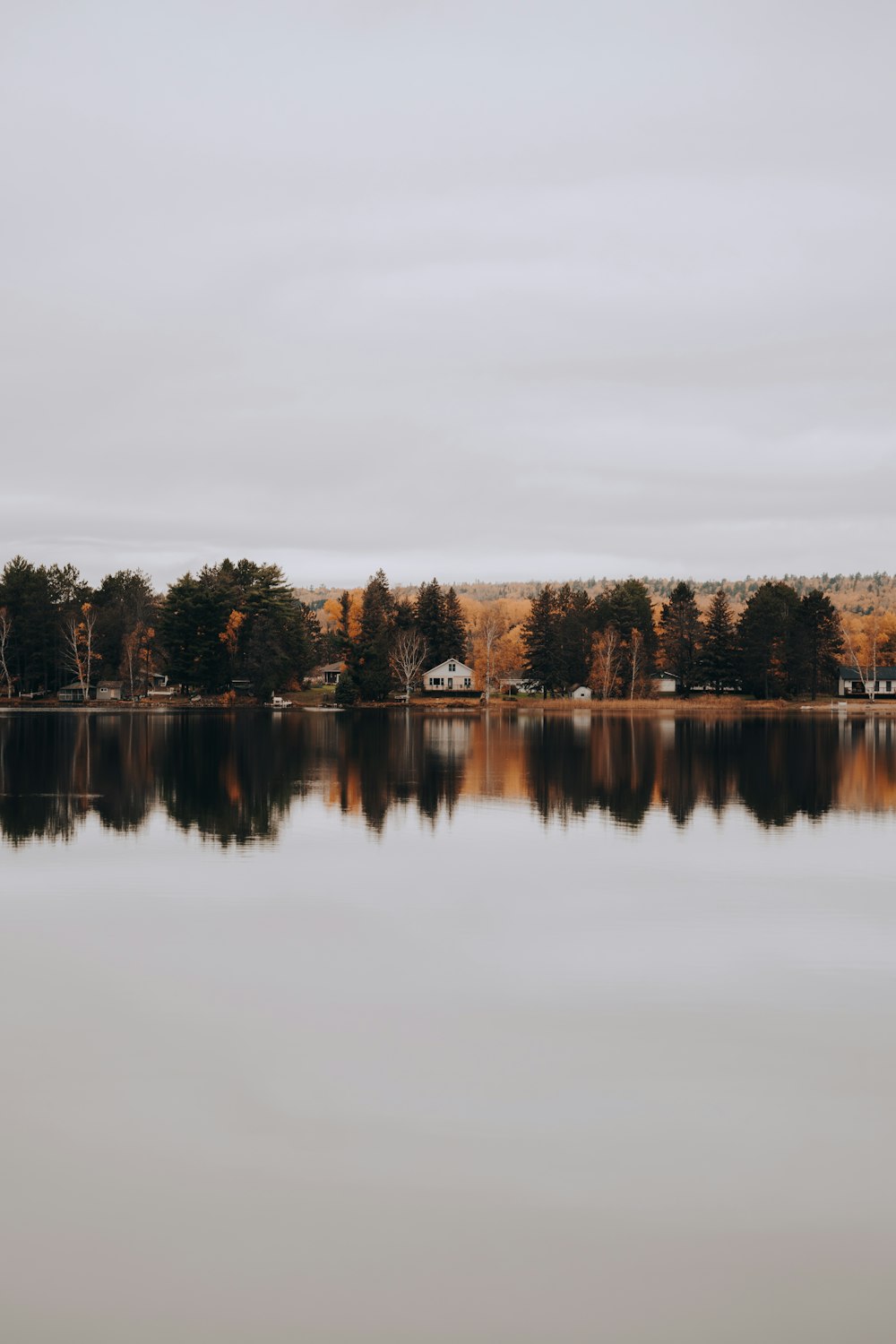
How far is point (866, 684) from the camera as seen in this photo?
388ft

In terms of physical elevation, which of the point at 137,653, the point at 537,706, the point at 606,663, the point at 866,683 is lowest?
the point at 537,706

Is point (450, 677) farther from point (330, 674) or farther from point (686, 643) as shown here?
point (686, 643)

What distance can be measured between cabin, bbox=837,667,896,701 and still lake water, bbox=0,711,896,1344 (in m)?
106

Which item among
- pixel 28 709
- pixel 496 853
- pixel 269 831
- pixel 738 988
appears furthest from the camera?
pixel 28 709

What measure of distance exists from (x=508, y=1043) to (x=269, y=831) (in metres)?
13.4

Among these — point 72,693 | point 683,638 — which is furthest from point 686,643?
point 72,693

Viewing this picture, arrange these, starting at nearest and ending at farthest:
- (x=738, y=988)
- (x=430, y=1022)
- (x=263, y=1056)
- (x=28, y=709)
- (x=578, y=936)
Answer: (x=263, y=1056)
(x=430, y=1022)
(x=738, y=988)
(x=578, y=936)
(x=28, y=709)

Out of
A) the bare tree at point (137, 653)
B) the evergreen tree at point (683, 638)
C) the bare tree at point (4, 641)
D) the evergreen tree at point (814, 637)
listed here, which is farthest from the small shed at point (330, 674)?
the evergreen tree at point (814, 637)

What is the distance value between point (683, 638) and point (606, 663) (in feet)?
30.6

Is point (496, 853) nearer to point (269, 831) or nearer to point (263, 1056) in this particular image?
point (269, 831)

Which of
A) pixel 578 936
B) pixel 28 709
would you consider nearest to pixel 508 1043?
pixel 578 936

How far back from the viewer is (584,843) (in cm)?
2122

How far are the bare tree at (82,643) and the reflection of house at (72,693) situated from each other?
0.70 feet

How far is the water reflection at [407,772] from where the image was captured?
26.1 meters
